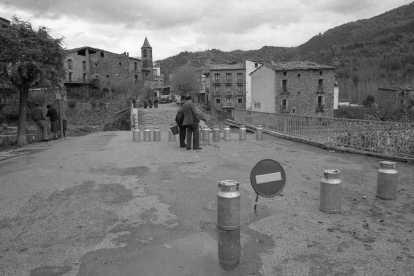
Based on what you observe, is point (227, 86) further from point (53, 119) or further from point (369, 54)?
point (369, 54)

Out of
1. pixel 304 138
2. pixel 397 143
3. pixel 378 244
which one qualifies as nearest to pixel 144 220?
pixel 378 244

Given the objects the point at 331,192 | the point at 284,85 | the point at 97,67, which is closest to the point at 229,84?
the point at 284,85

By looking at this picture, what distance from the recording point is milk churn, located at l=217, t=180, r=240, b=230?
14.3 feet

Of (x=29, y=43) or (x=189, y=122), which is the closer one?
(x=189, y=122)

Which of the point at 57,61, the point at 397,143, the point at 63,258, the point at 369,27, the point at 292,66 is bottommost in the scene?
the point at 63,258

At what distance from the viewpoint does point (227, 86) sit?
78625 mm

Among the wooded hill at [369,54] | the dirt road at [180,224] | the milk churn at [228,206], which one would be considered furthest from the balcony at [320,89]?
the milk churn at [228,206]

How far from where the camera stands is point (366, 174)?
7.67 metres

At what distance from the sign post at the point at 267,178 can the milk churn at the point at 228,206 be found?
0.49 meters

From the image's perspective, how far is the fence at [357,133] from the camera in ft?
29.3

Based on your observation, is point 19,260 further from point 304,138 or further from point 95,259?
point 304,138

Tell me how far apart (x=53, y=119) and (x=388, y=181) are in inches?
604

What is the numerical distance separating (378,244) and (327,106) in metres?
55.5

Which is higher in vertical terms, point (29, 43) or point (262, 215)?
point (29, 43)
